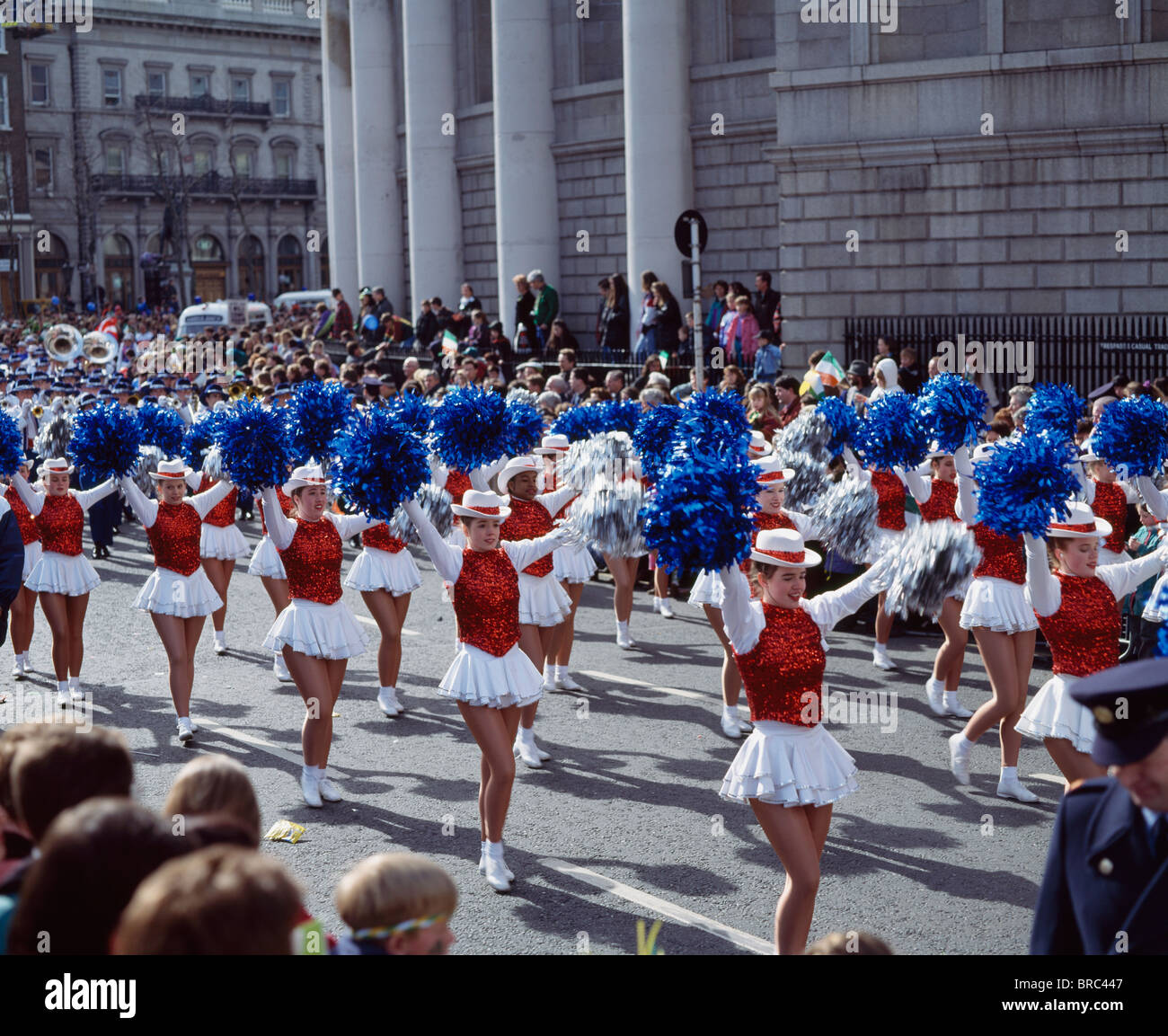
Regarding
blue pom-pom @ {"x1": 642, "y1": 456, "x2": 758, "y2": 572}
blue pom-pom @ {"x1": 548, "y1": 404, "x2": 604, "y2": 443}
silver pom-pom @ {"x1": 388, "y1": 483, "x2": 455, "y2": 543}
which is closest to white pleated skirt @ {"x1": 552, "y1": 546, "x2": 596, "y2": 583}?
blue pom-pom @ {"x1": 548, "y1": 404, "x2": 604, "y2": 443}

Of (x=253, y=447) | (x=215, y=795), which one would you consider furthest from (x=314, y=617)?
(x=215, y=795)

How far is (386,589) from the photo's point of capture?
401 inches

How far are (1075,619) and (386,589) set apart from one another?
509cm

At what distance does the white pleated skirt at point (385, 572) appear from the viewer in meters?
10.1

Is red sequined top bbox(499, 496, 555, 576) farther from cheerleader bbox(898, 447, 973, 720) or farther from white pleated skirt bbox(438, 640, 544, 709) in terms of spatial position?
cheerleader bbox(898, 447, 973, 720)

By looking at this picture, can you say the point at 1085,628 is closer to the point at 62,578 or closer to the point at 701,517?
the point at 701,517

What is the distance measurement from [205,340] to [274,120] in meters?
47.3

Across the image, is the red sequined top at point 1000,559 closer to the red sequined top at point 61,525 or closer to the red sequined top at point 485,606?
the red sequined top at point 485,606

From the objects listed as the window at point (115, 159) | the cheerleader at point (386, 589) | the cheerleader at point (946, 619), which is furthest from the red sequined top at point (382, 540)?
the window at point (115, 159)

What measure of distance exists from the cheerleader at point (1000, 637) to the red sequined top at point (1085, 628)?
1.22 meters

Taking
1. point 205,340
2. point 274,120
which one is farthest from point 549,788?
point 274,120

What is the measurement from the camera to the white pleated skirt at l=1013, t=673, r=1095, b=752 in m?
6.48

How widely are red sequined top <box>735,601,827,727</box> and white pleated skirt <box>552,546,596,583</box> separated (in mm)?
4526

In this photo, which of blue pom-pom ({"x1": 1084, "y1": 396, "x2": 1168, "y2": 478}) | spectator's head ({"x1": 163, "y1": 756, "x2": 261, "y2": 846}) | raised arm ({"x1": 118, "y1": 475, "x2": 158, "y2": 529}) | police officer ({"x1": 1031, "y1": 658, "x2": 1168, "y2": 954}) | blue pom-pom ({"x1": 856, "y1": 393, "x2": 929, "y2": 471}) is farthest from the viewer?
raised arm ({"x1": 118, "y1": 475, "x2": 158, "y2": 529})
